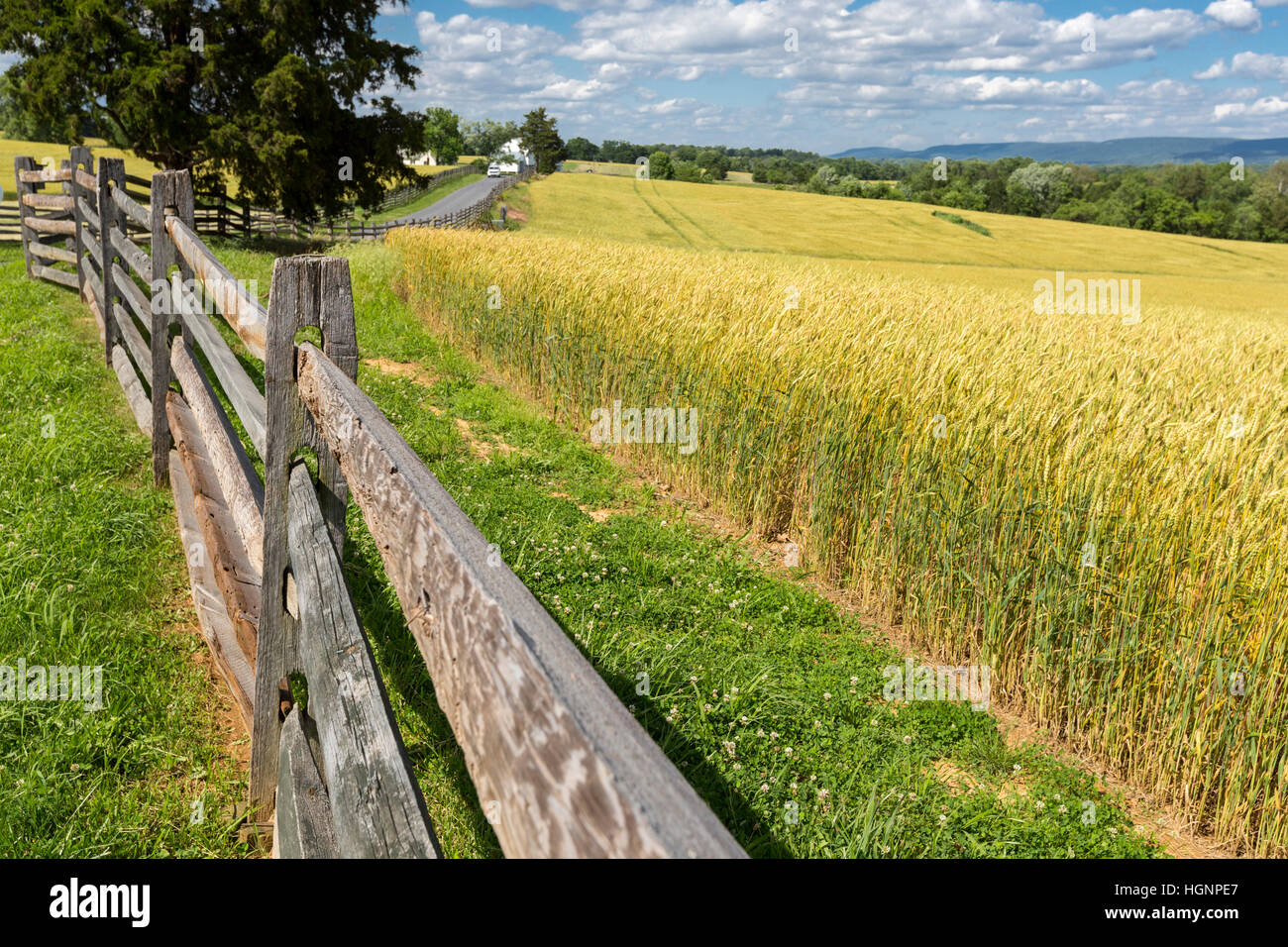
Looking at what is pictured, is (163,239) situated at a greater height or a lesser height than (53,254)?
lesser

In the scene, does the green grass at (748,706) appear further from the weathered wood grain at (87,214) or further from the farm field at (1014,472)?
the weathered wood grain at (87,214)

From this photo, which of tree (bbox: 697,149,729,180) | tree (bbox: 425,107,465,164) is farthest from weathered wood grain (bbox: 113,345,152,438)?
tree (bbox: 425,107,465,164)

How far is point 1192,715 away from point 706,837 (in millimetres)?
3409

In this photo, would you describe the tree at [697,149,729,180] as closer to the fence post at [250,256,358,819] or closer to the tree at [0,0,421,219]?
the tree at [0,0,421,219]

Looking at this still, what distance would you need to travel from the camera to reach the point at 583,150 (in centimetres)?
12025

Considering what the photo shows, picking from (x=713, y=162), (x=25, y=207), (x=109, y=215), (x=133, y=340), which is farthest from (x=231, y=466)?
(x=713, y=162)

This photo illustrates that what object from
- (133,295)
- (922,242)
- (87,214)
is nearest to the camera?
(133,295)

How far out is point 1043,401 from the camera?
469cm

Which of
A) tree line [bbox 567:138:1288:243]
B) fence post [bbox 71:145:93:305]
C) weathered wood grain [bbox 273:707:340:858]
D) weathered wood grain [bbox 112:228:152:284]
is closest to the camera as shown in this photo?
weathered wood grain [bbox 273:707:340:858]

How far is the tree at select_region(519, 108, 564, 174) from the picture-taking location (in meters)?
76.6

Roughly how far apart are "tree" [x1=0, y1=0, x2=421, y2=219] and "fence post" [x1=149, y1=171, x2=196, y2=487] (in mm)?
17668

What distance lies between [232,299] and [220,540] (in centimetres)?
132

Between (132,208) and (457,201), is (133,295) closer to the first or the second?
(132,208)
